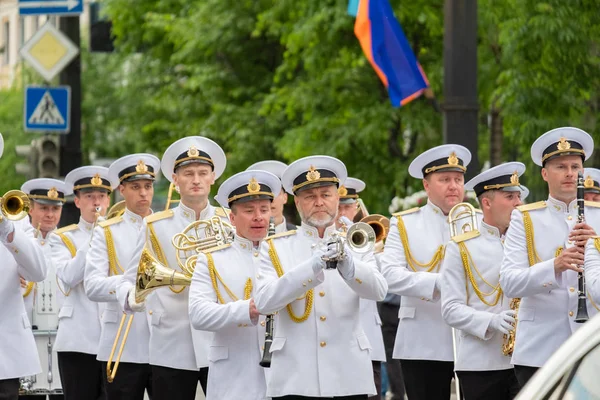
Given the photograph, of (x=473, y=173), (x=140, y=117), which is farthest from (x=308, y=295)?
(x=140, y=117)

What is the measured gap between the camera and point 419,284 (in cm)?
948

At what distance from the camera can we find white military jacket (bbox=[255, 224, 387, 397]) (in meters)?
7.49

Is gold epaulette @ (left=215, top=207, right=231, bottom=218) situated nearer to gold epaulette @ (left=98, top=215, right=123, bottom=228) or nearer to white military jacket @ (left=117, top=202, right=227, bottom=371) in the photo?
white military jacket @ (left=117, top=202, right=227, bottom=371)

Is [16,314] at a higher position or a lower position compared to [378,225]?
lower

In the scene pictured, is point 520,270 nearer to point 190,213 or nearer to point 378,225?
point 190,213

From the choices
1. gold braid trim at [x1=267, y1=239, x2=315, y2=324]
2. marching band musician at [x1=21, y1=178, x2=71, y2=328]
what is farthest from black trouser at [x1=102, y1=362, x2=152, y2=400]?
marching band musician at [x1=21, y1=178, x2=71, y2=328]

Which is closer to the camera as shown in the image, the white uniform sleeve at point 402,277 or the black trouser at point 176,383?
the black trouser at point 176,383

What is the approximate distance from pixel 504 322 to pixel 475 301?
294mm

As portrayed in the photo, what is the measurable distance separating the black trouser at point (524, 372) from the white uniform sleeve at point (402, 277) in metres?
1.34

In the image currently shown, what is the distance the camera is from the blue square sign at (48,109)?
1791 centimetres

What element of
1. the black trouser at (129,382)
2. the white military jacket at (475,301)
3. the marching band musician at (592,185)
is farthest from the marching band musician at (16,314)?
the marching band musician at (592,185)

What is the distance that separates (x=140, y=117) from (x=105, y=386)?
18.3m

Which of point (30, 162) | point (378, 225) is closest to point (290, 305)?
point (378, 225)

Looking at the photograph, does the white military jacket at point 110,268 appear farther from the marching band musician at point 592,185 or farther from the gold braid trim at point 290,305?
the marching band musician at point 592,185
